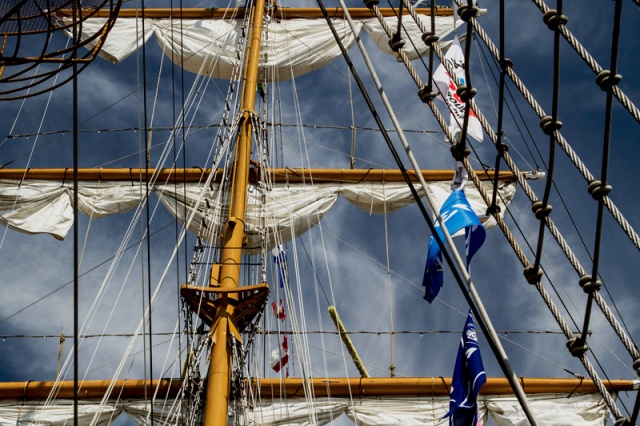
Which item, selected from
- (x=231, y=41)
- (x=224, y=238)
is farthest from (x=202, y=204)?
(x=231, y=41)

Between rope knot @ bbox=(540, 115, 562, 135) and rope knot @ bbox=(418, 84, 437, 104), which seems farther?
rope knot @ bbox=(418, 84, 437, 104)

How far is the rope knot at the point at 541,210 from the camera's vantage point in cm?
345

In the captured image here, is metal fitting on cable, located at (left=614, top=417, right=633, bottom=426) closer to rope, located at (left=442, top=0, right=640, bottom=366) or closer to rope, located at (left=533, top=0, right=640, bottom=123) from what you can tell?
rope, located at (left=442, top=0, right=640, bottom=366)

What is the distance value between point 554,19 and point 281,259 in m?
8.26

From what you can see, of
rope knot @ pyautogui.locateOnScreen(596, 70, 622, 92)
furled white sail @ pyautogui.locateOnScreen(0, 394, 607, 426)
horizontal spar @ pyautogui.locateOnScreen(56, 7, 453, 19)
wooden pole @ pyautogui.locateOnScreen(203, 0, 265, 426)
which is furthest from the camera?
horizontal spar @ pyautogui.locateOnScreen(56, 7, 453, 19)

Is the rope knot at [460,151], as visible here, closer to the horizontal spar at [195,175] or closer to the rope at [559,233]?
the rope at [559,233]

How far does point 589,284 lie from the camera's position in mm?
3256

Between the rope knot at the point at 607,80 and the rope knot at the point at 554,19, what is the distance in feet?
0.96

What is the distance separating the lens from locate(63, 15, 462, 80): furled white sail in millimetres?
14570

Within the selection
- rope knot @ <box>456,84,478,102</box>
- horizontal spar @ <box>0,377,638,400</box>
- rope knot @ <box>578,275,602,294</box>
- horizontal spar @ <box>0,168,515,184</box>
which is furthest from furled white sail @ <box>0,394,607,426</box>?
rope knot @ <box>578,275,602,294</box>

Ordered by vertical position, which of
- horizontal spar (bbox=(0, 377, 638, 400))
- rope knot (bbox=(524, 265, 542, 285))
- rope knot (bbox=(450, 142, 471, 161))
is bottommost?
horizontal spar (bbox=(0, 377, 638, 400))

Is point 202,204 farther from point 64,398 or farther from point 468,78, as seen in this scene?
point 468,78

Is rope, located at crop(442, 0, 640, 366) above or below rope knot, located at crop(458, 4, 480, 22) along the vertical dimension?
below

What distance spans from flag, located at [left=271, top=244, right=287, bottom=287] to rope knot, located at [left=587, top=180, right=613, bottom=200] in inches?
312
